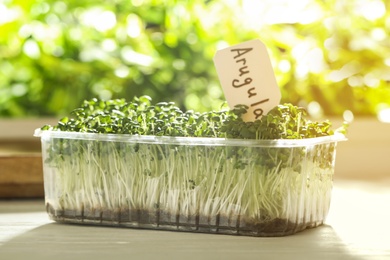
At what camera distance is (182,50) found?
1.82 m

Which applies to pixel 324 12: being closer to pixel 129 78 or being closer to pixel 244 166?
pixel 129 78

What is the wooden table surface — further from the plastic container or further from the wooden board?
the wooden board

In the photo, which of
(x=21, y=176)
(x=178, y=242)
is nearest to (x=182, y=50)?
(x=21, y=176)

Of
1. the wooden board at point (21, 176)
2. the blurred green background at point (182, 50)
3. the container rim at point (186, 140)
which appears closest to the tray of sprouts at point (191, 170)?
the container rim at point (186, 140)

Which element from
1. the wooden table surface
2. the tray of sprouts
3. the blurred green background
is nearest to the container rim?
the tray of sprouts

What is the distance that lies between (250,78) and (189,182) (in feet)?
0.54

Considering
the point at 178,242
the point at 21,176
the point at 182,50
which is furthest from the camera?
the point at 182,50

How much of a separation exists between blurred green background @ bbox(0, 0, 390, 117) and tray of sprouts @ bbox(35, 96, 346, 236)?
736 mm

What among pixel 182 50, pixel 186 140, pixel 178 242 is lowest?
pixel 178 242

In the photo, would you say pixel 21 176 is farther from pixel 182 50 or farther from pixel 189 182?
pixel 182 50

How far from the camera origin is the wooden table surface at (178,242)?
875 millimetres

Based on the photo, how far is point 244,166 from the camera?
0.96 metres

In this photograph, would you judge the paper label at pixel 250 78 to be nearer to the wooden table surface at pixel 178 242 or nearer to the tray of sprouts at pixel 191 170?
the tray of sprouts at pixel 191 170

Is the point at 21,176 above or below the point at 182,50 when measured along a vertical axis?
below
